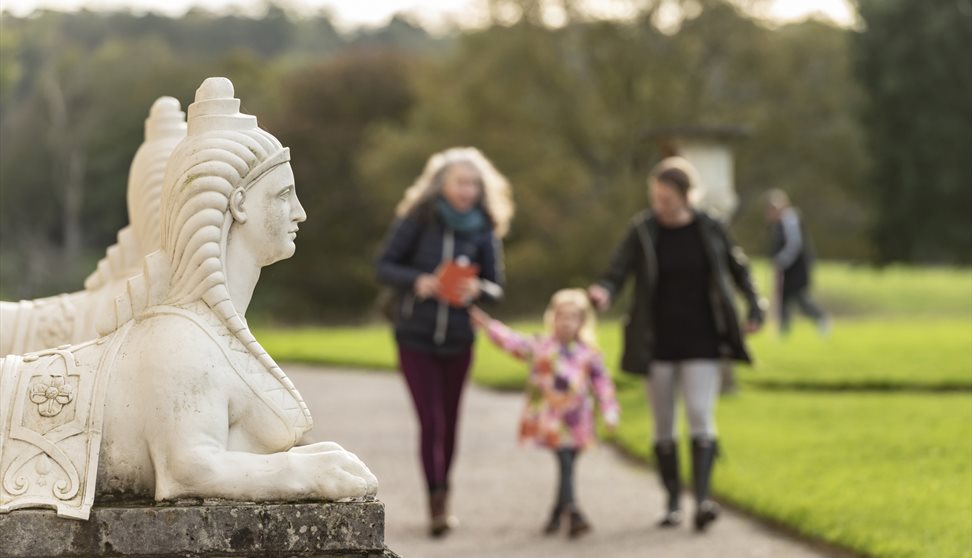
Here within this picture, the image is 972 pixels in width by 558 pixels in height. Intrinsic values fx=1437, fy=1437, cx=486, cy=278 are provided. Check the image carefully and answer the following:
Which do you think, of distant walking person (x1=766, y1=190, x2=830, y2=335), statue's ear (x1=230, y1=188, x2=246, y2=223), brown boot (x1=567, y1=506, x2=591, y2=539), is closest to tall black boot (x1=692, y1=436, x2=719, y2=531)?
brown boot (x1=567, y1=506, x2=591, y2=539)

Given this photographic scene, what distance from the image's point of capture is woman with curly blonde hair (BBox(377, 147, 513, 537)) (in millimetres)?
8516

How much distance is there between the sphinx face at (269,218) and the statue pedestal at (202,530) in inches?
28.3

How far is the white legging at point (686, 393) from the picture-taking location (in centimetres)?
865

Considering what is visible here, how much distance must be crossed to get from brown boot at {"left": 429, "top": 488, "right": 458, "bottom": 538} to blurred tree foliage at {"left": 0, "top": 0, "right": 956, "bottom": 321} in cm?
2492

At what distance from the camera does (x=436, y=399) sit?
857 cm

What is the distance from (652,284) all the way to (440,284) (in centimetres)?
135

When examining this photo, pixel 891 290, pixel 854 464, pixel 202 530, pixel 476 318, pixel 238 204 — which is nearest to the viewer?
pixel 202 530

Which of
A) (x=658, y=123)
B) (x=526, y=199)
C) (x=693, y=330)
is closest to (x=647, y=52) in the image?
(x=658, y=123)

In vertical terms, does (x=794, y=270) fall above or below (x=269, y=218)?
above

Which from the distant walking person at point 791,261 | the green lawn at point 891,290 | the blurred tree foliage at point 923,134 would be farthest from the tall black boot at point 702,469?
the blurred tree foliage at point 923,134

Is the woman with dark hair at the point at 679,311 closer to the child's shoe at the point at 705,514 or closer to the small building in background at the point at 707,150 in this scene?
the child's shoe at the point at 705,514

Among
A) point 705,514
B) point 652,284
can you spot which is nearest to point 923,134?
point 652,284

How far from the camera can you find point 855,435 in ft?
37.9

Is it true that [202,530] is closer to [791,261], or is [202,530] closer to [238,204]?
[238,204]
